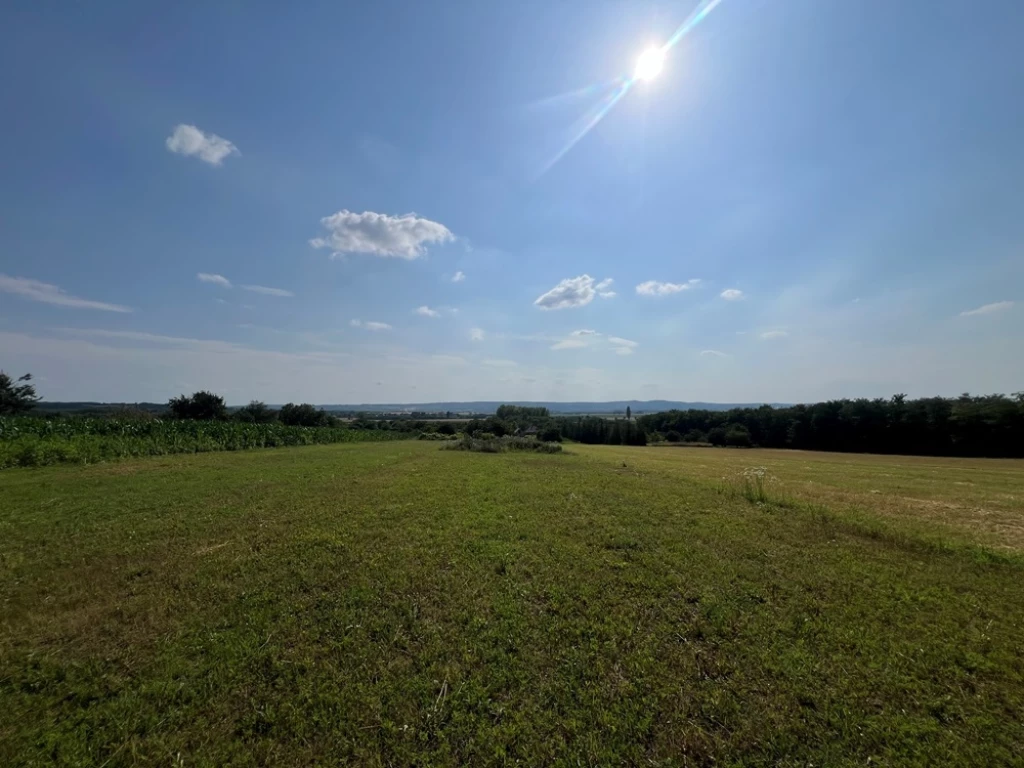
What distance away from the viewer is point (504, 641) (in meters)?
4.45

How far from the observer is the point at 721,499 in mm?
11523

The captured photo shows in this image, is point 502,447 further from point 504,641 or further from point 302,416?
point 302,416

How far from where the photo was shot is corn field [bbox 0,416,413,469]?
17344mm

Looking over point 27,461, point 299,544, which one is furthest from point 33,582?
point 27,461

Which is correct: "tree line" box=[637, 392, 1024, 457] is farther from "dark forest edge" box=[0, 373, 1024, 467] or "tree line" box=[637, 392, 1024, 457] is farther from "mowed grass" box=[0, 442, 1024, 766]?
"mowed grass" box=[0, 442, 1024, 766]

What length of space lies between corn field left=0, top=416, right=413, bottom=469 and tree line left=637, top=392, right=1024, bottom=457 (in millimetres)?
62125

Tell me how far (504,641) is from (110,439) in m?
27.4

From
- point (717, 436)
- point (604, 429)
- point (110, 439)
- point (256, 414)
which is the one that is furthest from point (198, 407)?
point (717, 436)

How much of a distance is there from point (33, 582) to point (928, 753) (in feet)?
34.2

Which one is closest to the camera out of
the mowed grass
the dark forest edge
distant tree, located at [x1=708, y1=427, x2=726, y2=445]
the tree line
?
the mowed grass

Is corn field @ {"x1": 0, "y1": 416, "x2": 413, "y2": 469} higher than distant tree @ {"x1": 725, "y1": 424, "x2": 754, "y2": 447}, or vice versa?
corn field @ {"x1": 0, "y1": 416, "x2": 413, "y2": 469}

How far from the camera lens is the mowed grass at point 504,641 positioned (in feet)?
10.5

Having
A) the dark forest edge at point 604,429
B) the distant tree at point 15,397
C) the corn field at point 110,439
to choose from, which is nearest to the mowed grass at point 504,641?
the corn field at point 110,439

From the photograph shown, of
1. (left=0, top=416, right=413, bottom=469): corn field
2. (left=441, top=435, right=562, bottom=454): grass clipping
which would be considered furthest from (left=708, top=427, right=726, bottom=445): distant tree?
(left=0, top=416, right=413, bottom=469): corn field
